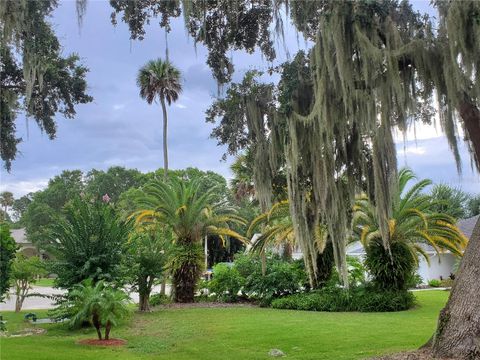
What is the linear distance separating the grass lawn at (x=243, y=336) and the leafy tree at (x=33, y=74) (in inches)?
163

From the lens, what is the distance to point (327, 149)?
768cm

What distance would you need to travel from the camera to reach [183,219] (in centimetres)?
1770

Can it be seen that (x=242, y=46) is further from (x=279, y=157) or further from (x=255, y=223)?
(x=255, y=223)

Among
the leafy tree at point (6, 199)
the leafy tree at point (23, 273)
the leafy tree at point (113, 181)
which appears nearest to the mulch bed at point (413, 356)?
the leafy tree at point (23, 273)

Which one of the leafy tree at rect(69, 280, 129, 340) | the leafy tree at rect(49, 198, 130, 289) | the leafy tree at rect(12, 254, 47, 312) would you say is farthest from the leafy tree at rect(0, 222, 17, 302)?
the leafy tree at rect(12, 254, 47, 312)

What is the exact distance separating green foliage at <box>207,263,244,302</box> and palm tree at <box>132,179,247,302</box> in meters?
0.81

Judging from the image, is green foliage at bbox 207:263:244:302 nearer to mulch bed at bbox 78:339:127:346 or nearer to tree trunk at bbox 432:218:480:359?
mulch bed at bbox 78:339:127:346

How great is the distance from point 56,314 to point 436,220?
10991 millimetres

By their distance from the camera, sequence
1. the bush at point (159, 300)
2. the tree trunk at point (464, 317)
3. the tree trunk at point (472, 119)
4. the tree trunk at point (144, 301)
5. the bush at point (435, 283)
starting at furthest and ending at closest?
the bush at point (435, 283) < the bush at point (159, 300) < the tree trunk at point (144, 301) < the tree trunk at point (472, 119) < the tree trunk at point (464, 317)

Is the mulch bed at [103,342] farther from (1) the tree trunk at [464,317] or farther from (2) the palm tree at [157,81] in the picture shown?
(2) the palm tree at [157,81]

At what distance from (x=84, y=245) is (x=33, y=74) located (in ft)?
16.7

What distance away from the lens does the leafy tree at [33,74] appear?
7.74m

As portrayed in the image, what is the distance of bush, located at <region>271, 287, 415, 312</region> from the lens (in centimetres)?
1398

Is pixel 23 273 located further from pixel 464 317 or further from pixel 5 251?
pixel 464 317
